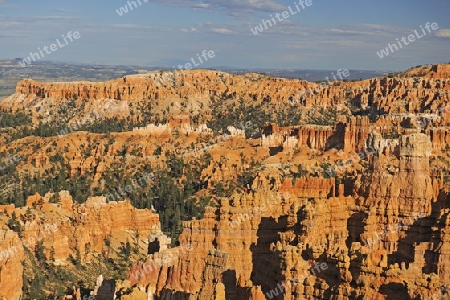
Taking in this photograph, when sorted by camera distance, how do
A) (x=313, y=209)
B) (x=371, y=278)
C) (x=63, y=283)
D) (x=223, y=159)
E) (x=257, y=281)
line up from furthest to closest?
(x=223, y=159), (x=63, y=283), (x=313, y=209), (x=257, y=281), (x=371, y=278)

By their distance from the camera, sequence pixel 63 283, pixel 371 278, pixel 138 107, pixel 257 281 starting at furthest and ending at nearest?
pixel 138 107 < pixel 63 283 < pixel 257 281 < pixel 371 278

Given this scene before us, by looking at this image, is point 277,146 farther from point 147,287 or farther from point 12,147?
point 147,287

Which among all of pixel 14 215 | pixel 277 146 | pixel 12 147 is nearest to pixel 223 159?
pixel 277 146

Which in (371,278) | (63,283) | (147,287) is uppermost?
(371,278)

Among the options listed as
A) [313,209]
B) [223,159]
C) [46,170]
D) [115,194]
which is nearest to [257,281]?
[313,209]

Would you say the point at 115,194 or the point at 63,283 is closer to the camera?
the point at 63,283

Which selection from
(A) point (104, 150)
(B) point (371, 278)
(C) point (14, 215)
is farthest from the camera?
(A) point (104, 150)

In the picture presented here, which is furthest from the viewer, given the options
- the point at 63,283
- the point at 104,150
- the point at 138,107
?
the point at 138,107

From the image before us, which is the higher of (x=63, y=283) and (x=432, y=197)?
(x=432, y=197)

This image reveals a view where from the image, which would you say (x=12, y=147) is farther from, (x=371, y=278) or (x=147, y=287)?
(x=371, y=278)
